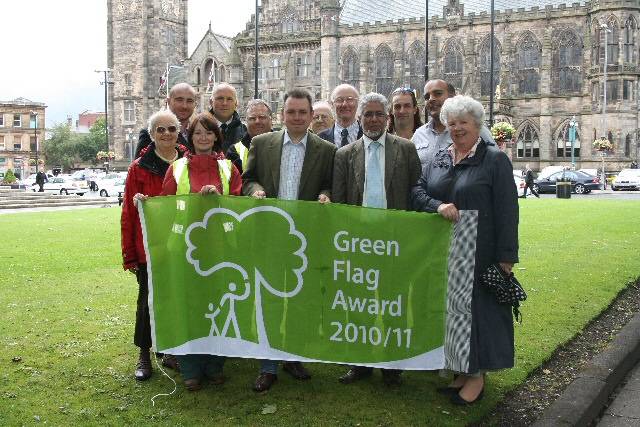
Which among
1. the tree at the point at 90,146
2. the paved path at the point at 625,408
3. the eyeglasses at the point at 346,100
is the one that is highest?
the tree at the point at 90,146

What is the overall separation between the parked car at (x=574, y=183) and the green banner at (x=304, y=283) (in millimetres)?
38915

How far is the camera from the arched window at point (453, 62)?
2516 inches

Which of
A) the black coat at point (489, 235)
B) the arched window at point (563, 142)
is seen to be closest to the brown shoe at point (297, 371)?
the black coat at point (489, 235)

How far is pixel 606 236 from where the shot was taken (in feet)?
51.1

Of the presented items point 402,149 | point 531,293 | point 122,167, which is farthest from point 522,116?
point 402,149

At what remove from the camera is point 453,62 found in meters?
64.4

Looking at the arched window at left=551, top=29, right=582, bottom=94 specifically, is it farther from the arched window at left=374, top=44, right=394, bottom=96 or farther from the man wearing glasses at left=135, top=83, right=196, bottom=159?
the man wearing glasses at left=135, top=83, right=196, bottom=159

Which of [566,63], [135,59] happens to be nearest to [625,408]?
[566,63]

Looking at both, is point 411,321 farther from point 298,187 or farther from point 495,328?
point 298,187

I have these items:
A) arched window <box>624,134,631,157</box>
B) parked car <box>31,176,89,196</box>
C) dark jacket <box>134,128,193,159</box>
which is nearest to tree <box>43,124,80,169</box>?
parked car <box>31,176,89,196</box>

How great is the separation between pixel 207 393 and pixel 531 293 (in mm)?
5320

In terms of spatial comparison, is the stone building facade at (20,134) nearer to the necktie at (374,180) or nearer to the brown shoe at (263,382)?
the brown shoe at (263,382)

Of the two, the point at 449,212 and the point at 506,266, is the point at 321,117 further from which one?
the point at 506,266

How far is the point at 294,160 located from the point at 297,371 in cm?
186
